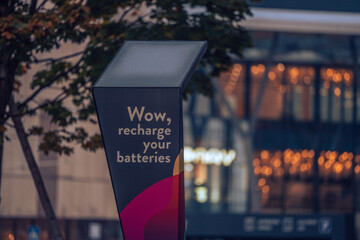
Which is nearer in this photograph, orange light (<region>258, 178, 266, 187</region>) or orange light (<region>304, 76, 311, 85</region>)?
orange light (<region>304, 76, 311, 85</region>)

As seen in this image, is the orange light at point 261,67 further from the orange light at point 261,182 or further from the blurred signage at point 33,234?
the blurred signage at point 33,234

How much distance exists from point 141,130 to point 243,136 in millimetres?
23237

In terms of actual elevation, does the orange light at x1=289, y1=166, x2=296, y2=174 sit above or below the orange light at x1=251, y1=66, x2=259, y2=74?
below

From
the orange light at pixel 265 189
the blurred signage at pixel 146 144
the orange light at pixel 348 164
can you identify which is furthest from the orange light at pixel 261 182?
the blurred signage at pixel 146 144

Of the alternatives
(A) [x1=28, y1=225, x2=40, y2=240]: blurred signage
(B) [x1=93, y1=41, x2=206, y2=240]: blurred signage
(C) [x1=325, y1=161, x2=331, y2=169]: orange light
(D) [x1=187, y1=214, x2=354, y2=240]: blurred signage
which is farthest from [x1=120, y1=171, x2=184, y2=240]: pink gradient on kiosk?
(C) [x1=325, y1=161, x2=331, y2=169]: orange light

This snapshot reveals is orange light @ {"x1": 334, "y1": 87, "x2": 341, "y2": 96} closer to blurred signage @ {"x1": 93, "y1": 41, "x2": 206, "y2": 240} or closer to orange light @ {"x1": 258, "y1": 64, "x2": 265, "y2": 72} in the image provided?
orange light @ {"x1": 258, "y1": 64, "x2": 265, "y2": 72}

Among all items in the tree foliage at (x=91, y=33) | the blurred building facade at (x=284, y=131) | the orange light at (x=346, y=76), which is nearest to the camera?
the tree foliage at (x=91, y=33)

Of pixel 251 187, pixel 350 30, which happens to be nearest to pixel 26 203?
pixel 251 187

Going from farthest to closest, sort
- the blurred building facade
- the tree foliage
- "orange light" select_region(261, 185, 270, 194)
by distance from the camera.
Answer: "orange light" select_region(261, 185, 270, 194)
the blurred building facade
the tree foliage

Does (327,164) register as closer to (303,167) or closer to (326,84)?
(303,167)

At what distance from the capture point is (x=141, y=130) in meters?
7.53

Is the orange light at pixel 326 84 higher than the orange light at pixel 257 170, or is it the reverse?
the orange light at pixel 326 84

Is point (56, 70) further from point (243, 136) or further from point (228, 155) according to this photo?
point (228, 155)

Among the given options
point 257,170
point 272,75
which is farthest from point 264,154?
point 272,75
